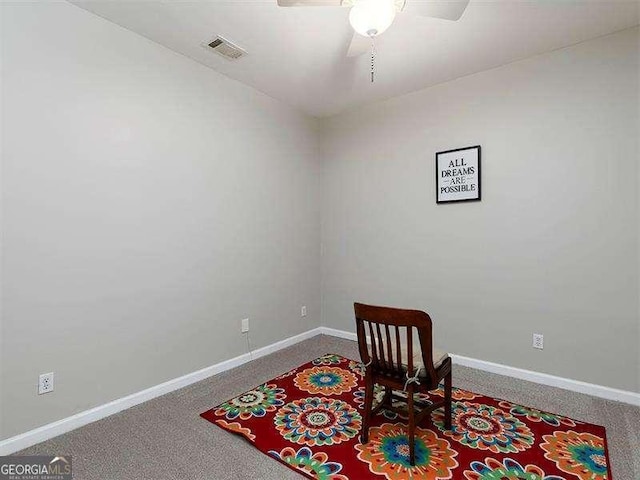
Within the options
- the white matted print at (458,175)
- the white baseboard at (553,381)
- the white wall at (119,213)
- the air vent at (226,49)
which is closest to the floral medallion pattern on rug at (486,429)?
the white baseboard at (553,381)

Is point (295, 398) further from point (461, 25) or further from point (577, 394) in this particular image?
point (461, 25)

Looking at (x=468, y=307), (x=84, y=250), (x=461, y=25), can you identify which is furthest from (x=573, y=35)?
(x=84, y=250)

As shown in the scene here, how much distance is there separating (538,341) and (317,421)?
1.94m

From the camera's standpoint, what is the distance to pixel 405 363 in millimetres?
1931

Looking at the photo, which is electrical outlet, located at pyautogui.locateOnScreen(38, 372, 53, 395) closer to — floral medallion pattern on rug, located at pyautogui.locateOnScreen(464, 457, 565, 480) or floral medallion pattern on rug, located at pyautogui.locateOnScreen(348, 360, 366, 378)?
floral medallion pattern on rug, located at pyautogui.locateOnScreen(348, 360, 366, 378)

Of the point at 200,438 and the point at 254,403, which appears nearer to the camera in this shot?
the point at 200,438

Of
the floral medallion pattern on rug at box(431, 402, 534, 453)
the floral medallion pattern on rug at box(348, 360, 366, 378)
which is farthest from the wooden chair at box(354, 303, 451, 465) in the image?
the floral medallion pattern on rug at box(348, 360, 366, 378)

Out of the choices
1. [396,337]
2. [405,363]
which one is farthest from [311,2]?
[405,363]

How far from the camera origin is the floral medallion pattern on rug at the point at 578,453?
5.78ft

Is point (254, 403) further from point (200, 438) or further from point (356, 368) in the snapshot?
point (356, 368)

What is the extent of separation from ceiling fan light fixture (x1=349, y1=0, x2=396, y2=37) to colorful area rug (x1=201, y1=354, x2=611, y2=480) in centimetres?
219

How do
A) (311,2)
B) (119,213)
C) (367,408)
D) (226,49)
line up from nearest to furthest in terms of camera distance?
(311,2)
(367,408)
(119,213)
(226,49)

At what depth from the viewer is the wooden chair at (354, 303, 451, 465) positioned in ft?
5.84

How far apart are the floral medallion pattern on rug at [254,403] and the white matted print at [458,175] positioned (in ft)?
7.39
